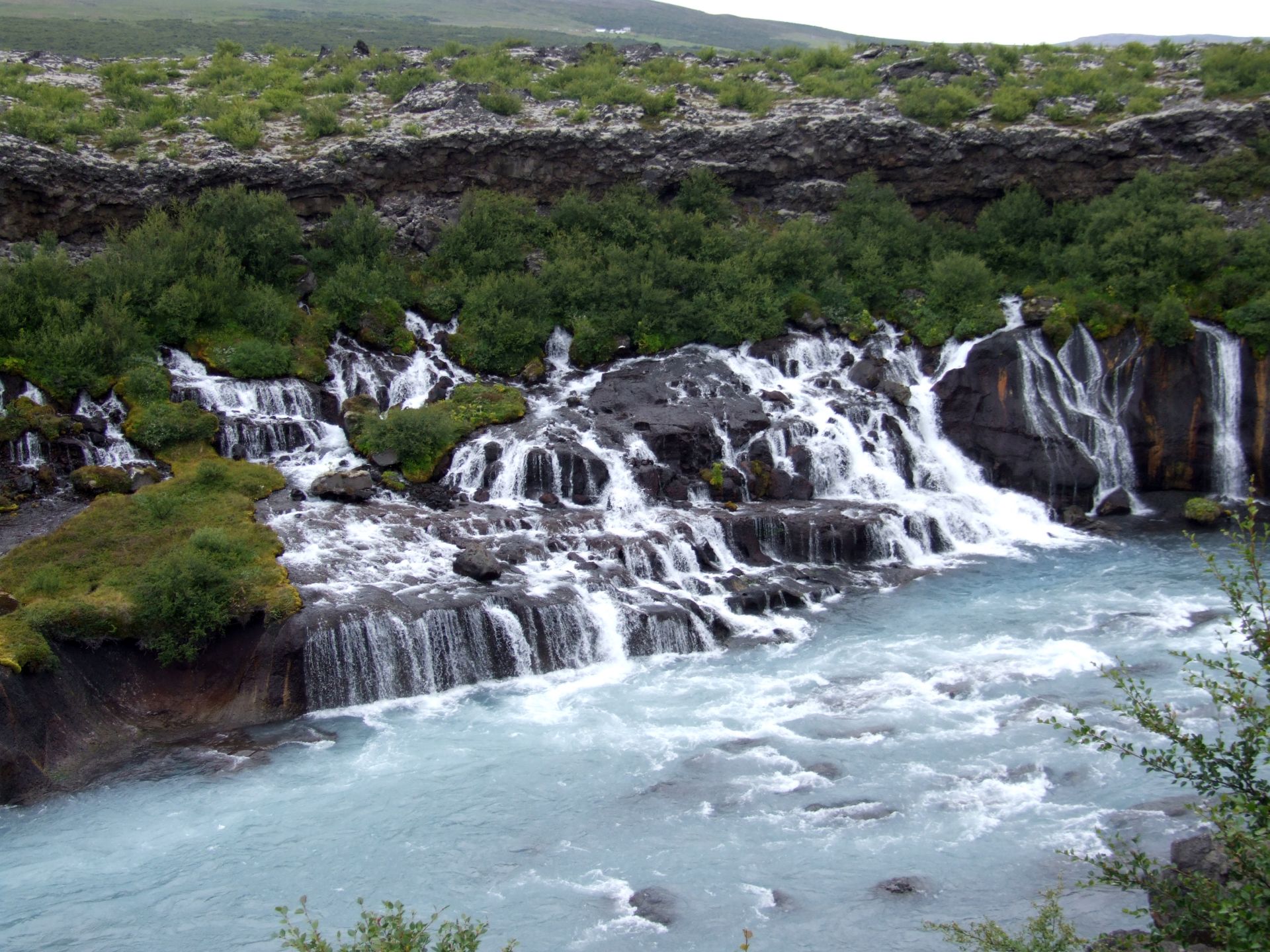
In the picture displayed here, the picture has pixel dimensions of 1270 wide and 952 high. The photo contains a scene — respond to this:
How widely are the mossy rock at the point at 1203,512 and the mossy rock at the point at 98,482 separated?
1092 inches

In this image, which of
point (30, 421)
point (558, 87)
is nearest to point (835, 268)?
point (558, 87)

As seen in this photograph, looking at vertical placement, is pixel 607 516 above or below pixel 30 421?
below

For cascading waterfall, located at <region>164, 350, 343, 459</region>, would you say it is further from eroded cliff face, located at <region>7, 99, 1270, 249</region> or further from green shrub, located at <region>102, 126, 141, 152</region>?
green shrub, located at <region>102, 126, 141, 152</region>

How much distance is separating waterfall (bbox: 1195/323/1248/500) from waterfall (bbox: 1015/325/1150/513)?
2.01 m

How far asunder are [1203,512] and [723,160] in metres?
21.4

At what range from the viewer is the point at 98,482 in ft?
82.1

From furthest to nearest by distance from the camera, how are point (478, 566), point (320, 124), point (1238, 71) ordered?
point (320, 124) < point (1238, 71) < point (478, 566)

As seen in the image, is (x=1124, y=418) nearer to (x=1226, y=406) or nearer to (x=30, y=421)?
(x=1226, y=406)

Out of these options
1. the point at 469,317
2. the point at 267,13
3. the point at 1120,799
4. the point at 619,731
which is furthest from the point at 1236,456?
the point at 267,13

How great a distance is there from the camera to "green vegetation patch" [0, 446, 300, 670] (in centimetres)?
1850

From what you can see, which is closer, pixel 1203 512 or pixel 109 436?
pixel 109 436

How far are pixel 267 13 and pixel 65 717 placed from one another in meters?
81.9

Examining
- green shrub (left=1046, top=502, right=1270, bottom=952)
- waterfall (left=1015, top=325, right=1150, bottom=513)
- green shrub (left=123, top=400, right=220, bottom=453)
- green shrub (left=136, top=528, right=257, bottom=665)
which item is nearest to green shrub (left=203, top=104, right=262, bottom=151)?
green shrub (left=123, top=400, right=220, bottom=453)

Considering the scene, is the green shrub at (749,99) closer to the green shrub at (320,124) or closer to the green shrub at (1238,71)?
the green shrub at (320,124)
